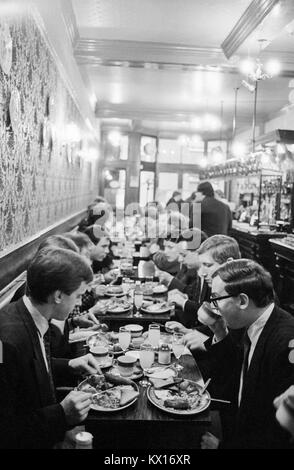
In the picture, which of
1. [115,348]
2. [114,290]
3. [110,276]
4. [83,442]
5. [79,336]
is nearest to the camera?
[83,442]

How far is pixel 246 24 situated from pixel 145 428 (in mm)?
4641

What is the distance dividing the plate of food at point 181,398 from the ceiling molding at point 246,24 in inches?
145

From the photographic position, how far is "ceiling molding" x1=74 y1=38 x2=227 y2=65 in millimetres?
5969

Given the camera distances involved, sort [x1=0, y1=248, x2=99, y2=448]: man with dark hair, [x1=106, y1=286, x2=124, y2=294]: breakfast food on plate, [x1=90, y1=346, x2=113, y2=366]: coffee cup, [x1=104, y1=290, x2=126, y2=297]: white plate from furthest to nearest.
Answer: [x1=106, y1=286, x2=124, y2=294]: breakfast food on plate → [x1=104, y1=290, x2=126, y2=297]: white plate → [x1=90, y1=346, x2=113, y2=366]: coffee cup → [x1=0, y1=248, x2=99, y2=448]: man with dark hair

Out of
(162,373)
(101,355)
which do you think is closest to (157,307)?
(101,355)

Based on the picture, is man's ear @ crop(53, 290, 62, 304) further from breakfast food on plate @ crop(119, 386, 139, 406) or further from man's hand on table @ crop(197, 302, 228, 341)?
man's hand on table @ crop(197, 302, 228, 341)

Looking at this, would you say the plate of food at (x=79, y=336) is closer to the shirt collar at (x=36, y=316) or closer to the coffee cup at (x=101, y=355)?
the coffee cup at (x=101, y=355)

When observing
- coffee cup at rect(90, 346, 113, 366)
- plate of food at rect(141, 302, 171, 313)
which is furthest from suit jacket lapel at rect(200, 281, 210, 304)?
coffee cup at rect(90, 346, 113, 366)

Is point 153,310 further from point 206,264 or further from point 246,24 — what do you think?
point 246,24

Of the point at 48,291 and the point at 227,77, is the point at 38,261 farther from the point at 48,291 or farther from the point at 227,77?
the point at 227,77

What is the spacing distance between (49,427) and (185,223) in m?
4.59

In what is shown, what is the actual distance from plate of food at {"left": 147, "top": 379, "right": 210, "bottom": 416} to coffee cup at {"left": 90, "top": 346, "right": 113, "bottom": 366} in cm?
35

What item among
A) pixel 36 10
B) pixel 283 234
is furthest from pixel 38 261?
pixel 283 234

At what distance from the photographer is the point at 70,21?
5.07 m
